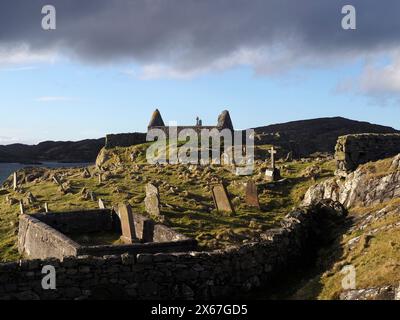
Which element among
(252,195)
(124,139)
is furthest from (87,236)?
(124,139)

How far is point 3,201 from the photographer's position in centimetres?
3434

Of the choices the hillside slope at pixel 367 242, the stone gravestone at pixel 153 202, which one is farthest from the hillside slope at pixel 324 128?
the hillside slope at pixel 367 242

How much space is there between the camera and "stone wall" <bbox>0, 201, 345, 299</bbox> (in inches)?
440

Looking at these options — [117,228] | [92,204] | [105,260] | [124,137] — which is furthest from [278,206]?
[124,137]

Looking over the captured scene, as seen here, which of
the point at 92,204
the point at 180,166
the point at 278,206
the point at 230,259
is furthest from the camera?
the point at 180,166

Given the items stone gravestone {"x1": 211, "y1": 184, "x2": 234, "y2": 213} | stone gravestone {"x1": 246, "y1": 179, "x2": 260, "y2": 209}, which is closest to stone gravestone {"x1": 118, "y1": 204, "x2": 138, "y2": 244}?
stone gravestone {"x1": 211, "y1": 184, "x2": 234, "y2": 213}

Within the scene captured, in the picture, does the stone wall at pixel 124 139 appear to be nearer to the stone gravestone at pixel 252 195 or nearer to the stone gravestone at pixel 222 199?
the stone gravestone at pixel 252 195

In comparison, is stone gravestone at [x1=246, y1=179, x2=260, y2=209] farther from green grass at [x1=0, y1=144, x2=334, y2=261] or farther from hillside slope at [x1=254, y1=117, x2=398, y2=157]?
hillside slope at [x1=254, y1=117, x2=398, y2=157]

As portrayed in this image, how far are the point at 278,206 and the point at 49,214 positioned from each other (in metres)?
10.6

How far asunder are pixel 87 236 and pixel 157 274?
34.0 feet

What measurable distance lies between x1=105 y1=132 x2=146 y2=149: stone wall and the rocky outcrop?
46.4 m

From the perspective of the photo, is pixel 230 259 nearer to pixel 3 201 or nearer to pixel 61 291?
pixel 61 291

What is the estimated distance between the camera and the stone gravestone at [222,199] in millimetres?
24469
